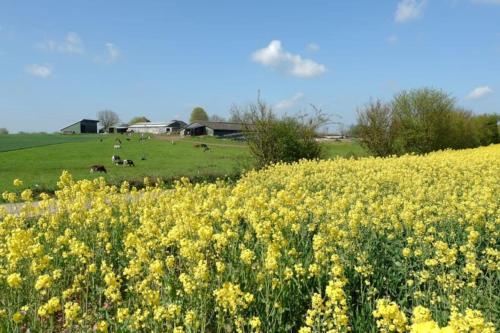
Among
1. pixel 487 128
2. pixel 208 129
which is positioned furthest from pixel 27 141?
pixel 487 128

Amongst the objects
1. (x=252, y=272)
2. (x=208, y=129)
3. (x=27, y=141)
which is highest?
(x=208, y=129)

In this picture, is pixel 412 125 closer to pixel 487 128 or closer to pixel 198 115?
pixel 487 128

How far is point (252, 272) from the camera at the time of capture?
16.3 ft

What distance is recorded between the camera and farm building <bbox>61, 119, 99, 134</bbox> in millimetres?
113688

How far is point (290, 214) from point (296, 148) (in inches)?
663

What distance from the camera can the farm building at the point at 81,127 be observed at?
Answer: 113688 millimetres

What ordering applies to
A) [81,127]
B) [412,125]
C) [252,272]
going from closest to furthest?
[252,272]
[412,125]
[81,127]

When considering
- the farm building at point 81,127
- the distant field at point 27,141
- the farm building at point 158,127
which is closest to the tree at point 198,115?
the farm building at point 158,127

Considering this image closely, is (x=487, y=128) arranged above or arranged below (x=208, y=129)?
below

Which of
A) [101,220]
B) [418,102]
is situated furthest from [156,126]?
[101,220]

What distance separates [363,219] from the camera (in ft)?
20.7

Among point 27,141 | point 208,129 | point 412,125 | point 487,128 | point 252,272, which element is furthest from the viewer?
point 208,129

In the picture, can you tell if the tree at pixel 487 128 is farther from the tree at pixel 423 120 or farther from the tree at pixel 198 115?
the tree at pixel 198 115

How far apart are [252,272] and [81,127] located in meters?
118
